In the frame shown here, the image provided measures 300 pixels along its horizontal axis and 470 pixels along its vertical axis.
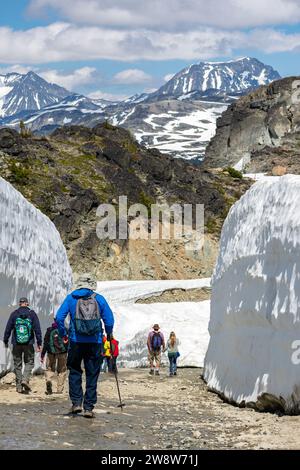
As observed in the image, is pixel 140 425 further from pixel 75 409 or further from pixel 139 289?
pixel 139 289

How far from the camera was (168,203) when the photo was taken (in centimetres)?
6669

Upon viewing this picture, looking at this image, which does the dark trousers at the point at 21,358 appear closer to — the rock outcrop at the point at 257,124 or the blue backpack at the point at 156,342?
the blue backpack at the point at 156,342

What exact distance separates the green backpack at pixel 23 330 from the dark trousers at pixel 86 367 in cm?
265

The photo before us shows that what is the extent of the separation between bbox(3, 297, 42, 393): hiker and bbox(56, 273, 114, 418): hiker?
2537 mm

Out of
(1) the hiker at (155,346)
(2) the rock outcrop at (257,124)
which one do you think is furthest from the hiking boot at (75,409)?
(2) the rock outcrop at (257,124)

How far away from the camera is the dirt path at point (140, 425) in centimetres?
823

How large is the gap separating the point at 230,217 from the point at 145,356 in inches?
519

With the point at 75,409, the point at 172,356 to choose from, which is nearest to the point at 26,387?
the point at 75,409

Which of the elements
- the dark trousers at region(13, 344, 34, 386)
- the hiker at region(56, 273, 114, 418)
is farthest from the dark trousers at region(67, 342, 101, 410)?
the dark trousers at region(13, 344, 34, 386)

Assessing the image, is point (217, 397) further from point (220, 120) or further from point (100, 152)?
point (220, 120)

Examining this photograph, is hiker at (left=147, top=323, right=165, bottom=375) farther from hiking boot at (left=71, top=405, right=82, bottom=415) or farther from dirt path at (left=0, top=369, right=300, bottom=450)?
hiking boot at (left=71, top=405, right=82, bottom=415)

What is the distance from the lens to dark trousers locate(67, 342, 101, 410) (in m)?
9.49

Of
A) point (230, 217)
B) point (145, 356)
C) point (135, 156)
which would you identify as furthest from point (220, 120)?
point (230, 217)

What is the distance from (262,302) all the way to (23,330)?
3.56 metres
